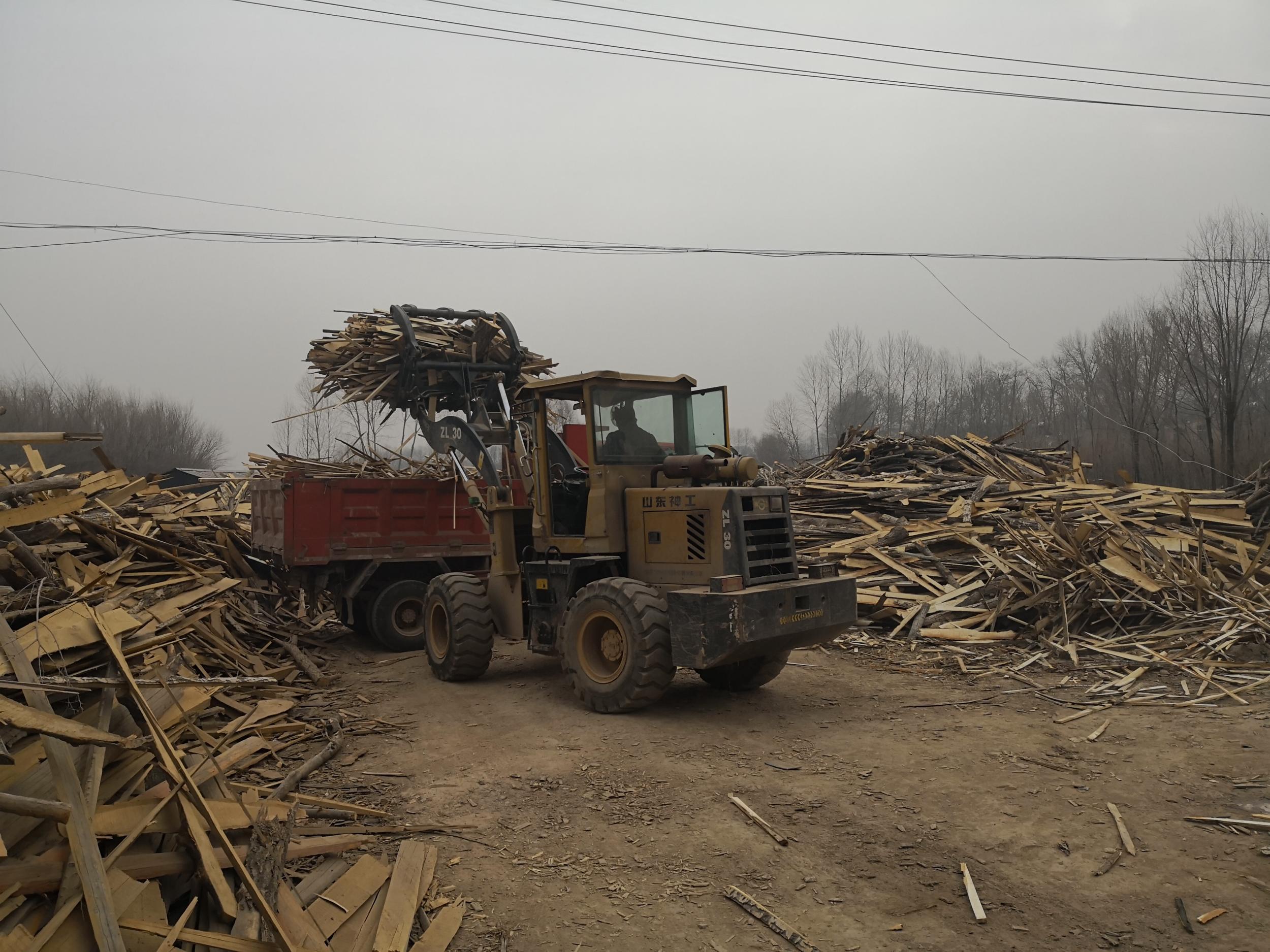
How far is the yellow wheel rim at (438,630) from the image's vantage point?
955 cm

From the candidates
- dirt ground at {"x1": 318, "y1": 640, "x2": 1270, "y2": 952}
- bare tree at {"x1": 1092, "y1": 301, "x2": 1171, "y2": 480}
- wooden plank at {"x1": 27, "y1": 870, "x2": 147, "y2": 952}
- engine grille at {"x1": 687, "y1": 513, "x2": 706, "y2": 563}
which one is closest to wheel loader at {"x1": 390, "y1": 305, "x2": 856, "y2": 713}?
engine grille at {"x1": 687, "y1": 513, "x2": 706, "y2": 563}

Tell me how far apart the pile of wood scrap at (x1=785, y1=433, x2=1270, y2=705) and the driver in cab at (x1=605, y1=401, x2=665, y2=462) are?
4.64 metres

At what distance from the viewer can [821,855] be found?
495 centimetres

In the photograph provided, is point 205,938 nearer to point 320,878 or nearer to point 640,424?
point 320,878

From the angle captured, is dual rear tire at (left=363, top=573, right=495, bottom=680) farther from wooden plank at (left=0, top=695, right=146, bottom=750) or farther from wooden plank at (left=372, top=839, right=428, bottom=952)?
wooden plank at (left=0, top=695, right=146, bottom=750)

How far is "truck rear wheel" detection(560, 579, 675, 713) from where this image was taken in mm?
7277

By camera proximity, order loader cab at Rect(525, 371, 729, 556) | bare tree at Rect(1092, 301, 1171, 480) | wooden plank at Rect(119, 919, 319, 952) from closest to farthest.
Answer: wooden plank at Rect(119, 919, 319, 952), loader cab at Rect(525, 371, 729, 556), bare tree at Rect(1092, 301, 1171, 480)

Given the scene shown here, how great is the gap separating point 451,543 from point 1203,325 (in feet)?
84.9

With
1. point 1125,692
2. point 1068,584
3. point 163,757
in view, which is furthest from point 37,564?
point 1068,584

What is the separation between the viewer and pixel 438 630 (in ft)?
31.8

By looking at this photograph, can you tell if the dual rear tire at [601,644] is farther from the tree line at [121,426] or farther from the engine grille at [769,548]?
the tree line at [121,426]

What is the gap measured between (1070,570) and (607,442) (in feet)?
20.4

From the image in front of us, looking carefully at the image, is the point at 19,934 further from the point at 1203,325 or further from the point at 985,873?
the point at 1203,325

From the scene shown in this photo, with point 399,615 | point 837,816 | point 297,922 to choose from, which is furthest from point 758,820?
point 399,615
